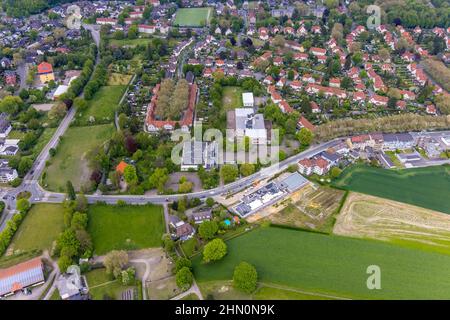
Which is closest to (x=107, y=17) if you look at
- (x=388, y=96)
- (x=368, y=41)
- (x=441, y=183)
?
(x=368, y=41)

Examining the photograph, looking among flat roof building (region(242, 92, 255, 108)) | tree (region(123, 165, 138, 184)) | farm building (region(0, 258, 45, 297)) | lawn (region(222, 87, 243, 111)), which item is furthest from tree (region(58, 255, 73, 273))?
flat roof building (region(242, 92, 255, 108))

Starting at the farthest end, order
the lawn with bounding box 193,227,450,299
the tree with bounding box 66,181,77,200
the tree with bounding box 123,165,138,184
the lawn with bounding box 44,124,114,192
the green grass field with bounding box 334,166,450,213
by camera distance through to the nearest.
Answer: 1. the lawn with bounding box 44,124,114,192
2. the tree with bounding box 123,165,138,184
3. the green grass field with bounding box 334,166,450,213
4. the tree with bounding box 66,181,77,200
5. the lawn with bounding box 193,227,450,299

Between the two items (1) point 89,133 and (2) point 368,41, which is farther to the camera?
(2) point 368,41

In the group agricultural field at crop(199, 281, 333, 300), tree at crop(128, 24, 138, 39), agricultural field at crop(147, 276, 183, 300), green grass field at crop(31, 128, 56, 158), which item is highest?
tree at crop(128, 24, 138, 39)

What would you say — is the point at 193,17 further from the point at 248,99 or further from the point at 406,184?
the point at 406,184

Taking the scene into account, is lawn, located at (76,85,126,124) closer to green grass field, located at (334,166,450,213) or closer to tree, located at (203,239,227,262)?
tree, located at (203,239,227,262)

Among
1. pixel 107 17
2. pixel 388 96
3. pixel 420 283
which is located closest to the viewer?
pixel 420 283

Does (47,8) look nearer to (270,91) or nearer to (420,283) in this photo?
(270,91)

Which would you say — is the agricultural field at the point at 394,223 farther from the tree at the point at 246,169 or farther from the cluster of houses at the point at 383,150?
the tree at the point at 246,169
